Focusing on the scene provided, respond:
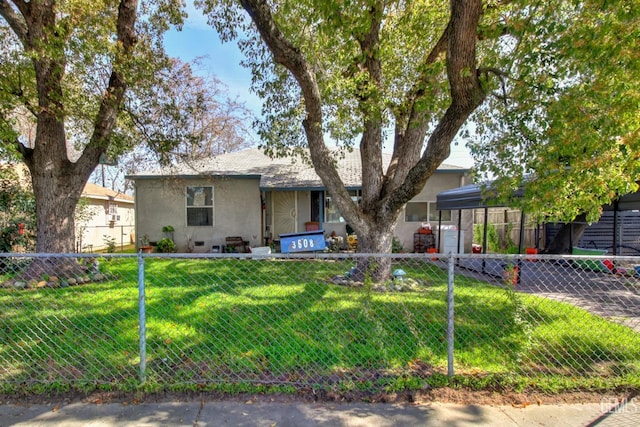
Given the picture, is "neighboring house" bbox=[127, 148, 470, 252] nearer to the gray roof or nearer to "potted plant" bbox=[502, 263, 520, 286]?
the gray roof

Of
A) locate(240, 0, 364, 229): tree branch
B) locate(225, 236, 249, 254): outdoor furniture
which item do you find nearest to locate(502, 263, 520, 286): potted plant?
locate(240, 0, 364, 229): tree branch

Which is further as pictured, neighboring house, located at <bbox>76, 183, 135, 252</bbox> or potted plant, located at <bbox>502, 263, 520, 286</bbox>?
neighboring house, located at <bbox>76, 183, 135, 252</bbox>

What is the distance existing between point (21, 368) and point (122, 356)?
0.87 metres

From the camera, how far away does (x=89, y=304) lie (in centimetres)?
510

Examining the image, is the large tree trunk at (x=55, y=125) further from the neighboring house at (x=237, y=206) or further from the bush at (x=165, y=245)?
the neighboring house at (x=237, y=206)

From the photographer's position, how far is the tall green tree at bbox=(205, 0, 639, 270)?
359 centimetres

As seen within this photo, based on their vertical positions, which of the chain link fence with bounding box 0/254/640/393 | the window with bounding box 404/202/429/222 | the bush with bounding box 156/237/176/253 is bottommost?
the chain link fence with bounding box 0/254/640/393

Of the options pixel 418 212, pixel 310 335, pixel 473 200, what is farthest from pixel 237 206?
pixel 310 335

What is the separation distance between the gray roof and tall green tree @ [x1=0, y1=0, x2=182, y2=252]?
3.35m

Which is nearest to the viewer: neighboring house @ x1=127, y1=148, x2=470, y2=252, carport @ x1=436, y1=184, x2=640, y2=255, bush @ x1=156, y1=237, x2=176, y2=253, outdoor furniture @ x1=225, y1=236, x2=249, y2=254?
carport @ x1=436, y1=184, x2=640, y2=255

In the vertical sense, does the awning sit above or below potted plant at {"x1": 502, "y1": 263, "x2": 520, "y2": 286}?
above

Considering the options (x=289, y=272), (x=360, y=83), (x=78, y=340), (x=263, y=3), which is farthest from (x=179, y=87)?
(x=78, y=340)

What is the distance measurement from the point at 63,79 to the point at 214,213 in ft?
20.8

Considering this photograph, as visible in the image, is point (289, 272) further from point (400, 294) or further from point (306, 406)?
point (306, 406)
